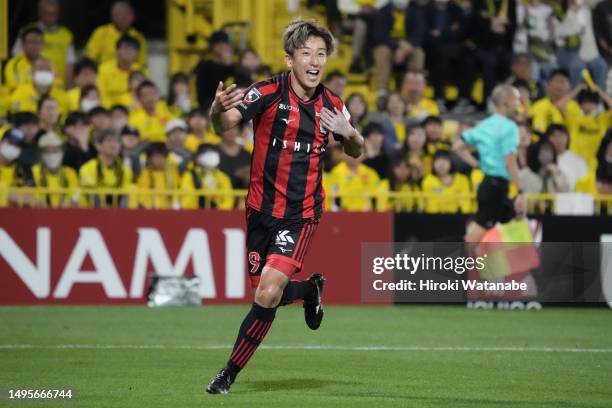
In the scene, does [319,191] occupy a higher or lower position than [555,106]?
lower

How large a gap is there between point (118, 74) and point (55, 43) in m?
1.46

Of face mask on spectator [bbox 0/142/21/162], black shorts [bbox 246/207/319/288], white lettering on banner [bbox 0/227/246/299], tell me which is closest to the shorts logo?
black shorts [bbox 246/207/319/288]

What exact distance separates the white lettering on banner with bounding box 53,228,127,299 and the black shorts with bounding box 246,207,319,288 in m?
7.02

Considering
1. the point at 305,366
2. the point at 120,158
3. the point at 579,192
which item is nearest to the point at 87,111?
the point at 120,158

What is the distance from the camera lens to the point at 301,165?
8.66m

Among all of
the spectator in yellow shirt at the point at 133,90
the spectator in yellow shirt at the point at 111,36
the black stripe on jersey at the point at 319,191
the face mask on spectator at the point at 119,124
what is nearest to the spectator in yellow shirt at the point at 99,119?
the face mask on spectator at the point at 119,124

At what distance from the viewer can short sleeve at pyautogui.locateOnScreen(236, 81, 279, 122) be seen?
8.33m

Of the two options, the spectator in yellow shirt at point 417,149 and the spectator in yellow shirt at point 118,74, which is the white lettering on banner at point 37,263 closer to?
the spectator in yellow shirt at point 118,74

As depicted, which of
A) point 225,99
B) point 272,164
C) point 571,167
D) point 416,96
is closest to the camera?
point 225,99

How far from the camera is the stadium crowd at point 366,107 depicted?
53.5 feet

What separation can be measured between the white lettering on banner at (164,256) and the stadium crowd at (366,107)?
43 cm

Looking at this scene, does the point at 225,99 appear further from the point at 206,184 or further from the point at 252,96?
the point at 206,184

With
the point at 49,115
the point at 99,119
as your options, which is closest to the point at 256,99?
the point at 99,119

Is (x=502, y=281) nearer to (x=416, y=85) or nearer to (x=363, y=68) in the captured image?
(x=416, y=85)
